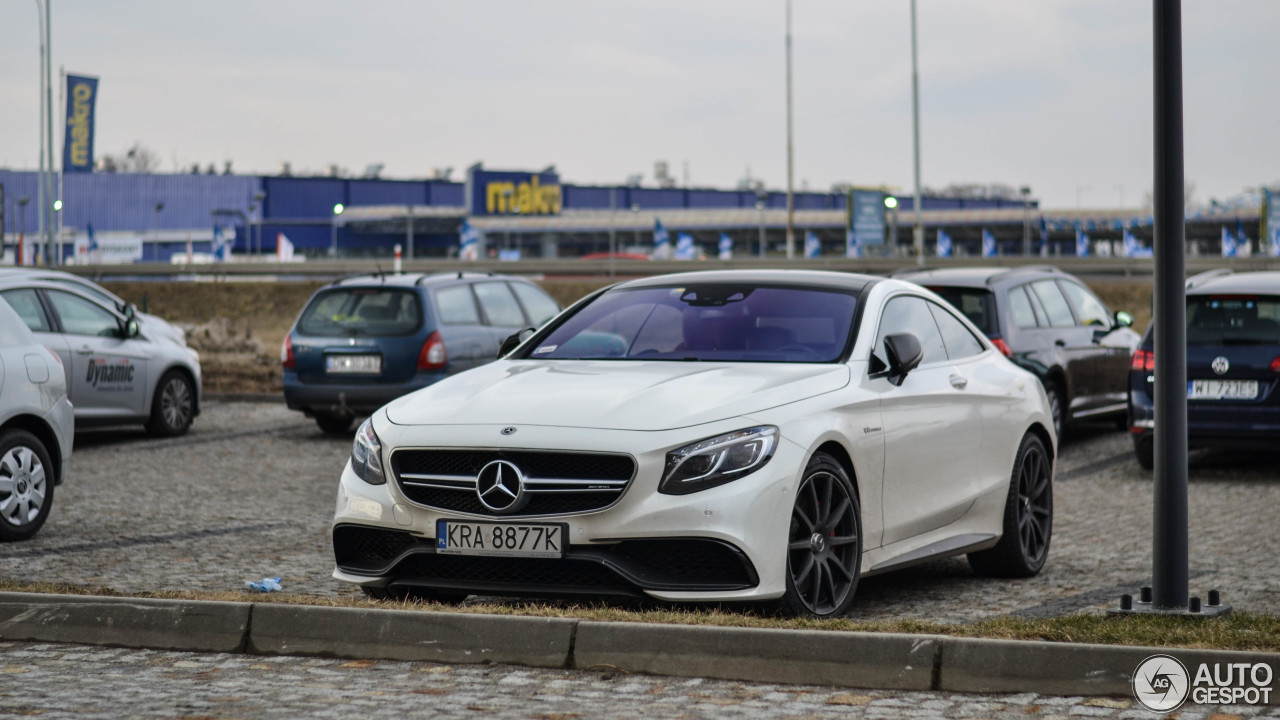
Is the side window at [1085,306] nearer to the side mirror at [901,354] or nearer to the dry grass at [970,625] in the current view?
the side mirror at [901,354]

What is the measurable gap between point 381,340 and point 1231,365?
7.58 meters

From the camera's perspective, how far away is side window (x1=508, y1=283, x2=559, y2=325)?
16719mm

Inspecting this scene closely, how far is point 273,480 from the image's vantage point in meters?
12.5

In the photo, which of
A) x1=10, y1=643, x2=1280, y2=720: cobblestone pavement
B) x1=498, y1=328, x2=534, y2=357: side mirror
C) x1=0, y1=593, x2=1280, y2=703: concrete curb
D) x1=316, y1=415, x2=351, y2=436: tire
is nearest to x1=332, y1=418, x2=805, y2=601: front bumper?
x1=0, y1=593, x2=1280, y2=703: concrete curb

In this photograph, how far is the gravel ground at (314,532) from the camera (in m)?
7.67

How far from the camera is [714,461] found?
594cm

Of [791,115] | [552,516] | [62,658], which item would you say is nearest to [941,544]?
[552,516]

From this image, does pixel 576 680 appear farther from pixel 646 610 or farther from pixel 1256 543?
pixel 1256 543

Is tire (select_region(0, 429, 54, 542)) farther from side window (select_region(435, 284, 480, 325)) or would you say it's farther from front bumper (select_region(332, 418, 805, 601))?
side window (select_region(435, 284, 480, 325))

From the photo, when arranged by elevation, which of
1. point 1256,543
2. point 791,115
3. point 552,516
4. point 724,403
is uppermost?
point 791,115

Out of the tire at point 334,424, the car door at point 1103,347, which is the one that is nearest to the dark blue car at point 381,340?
the tire at point 334,424

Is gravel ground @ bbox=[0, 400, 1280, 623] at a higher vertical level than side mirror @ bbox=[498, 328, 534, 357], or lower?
lower

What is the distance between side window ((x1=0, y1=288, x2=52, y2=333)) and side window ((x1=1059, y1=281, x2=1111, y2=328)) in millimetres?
9314

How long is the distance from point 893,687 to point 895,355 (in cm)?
215
